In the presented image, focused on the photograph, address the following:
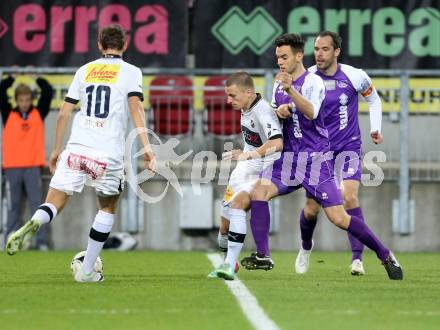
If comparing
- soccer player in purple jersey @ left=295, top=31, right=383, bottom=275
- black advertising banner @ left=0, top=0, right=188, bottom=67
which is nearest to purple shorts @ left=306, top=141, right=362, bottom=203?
soccer player in purple jersey @ left=295, top=31, right=383, bottom=275

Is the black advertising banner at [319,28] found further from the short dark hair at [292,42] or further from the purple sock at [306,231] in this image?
the short dark hair at [292,42]

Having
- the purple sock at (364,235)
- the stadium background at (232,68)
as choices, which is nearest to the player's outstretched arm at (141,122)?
the purple sock at (364,235)

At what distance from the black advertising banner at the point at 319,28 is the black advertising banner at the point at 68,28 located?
53 centimetres

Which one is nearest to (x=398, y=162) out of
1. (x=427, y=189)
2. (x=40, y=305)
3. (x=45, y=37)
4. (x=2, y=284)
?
(x=427, y=189)

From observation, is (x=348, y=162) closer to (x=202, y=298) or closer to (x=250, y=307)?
(x=202, y=298)

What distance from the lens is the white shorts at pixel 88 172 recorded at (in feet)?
32.6

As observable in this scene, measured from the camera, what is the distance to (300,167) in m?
10.7

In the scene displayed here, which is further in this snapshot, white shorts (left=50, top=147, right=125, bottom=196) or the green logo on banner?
the green logo on banner

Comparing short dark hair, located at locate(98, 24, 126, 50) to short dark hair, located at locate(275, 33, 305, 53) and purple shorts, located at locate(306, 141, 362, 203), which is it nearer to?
short dark hair, located at locate(275, 33, 305, 53)

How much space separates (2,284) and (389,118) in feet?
26.5

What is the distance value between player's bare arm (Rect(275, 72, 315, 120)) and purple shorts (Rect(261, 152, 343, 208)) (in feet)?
1.61

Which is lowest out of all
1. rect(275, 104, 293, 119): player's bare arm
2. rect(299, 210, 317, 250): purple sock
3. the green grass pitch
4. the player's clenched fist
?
the green grass pitch

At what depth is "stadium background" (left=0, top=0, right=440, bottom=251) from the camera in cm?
1672

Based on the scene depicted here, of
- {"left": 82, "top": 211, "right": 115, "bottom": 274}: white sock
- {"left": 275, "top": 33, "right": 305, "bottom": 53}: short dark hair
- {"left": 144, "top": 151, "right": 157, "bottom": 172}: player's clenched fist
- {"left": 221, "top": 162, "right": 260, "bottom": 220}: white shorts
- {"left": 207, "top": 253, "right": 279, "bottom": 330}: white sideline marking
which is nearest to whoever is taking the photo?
{"left": 207, "top": 253, "right": 279, "bottom": 330}: white sideline marking
